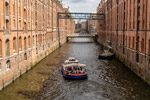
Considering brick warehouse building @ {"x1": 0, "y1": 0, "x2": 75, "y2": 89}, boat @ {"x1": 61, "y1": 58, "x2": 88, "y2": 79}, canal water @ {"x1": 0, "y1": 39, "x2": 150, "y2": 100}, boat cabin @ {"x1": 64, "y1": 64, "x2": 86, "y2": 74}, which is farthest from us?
boat cabin @ {"x1": 64, "y1": 64, "x2": 86, "y2": 74}

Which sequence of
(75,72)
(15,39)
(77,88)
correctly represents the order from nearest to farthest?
1. (77,88)
2. (15,39)
3. (75,72)

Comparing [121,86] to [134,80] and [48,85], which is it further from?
[48,85]

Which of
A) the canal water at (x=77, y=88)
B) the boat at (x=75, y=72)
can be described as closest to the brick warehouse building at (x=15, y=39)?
the canal water at (x=77, y=88)

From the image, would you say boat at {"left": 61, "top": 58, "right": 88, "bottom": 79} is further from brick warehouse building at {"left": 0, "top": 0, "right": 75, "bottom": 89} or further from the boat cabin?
brick warehouse building at {"left": 0, "top": 0, "right": 75, "bottom": 89}

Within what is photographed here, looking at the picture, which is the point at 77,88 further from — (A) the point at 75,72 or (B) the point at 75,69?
(B) the point at 75,69

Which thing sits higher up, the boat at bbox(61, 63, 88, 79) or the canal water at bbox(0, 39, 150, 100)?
the boat at bbox(61, 63, 88, 79)

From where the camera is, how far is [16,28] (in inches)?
→ 1055

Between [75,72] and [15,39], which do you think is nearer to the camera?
[15,39]

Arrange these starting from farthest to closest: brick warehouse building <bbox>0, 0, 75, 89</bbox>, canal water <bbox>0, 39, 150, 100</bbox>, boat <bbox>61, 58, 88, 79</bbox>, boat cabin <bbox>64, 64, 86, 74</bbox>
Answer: boat cabin <bbox>64, 64, 86, 74</bbox> < boat <bbox>61, 58, 88, 79</bbox> < brick warehouse building <bbox>0, 0, 75, 89</bbox> < canal water <bbox>0, 39, 150, 100</bbox>

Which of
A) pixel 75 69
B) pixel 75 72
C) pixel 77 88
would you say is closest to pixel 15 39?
pixel 75 72

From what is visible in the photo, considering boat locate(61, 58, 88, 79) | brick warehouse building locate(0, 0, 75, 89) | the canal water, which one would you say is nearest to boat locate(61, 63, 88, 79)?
boat locate(61, 58, 88, 79)

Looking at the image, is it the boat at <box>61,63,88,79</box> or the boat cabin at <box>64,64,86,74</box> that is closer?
the boat at <box>61,63,88,79</box>

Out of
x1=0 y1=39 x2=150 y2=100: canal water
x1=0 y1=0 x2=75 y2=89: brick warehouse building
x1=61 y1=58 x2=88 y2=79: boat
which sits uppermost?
x1=0 y1=0 x2=75 y2=89: brick warehouse building

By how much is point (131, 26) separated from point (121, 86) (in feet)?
46.2
